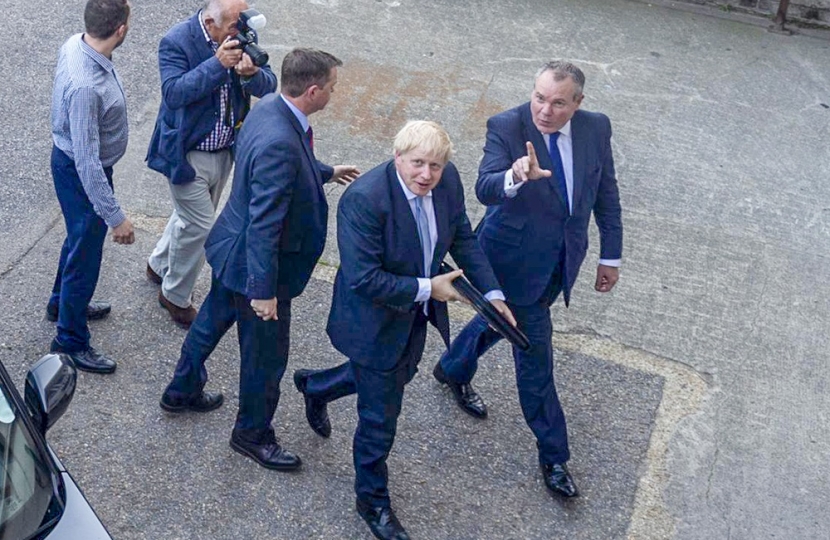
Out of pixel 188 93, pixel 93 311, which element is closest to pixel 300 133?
pixel 188 93

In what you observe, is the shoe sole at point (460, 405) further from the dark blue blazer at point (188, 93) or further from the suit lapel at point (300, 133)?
the dark blue blazer at point (188, 93)

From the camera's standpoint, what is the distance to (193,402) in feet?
18.2

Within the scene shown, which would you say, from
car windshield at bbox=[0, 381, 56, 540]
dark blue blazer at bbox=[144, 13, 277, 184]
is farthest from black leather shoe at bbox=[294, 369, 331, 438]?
car windshield at bbox=[0, 381, 56, 540]

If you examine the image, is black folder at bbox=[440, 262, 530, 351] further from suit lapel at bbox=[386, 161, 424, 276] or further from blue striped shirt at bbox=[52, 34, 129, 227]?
blue striped shirt at bbox=[52, 34, 129, 227]

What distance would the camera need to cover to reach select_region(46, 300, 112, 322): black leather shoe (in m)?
6.02

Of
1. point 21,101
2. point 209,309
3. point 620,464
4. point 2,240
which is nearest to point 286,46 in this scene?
point 21,101

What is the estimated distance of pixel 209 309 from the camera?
17.1ft

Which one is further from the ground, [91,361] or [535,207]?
[535,207]

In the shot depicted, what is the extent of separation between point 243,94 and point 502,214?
1502 mm

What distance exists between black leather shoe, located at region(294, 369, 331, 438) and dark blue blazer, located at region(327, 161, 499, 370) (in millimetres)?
595

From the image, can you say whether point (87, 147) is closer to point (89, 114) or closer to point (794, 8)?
point (89, 114)

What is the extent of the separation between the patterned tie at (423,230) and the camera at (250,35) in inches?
45.9

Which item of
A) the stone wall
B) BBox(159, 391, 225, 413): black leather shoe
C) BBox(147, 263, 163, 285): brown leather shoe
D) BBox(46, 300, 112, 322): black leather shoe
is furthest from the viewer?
the stone wall

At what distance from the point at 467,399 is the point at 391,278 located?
1.43m
